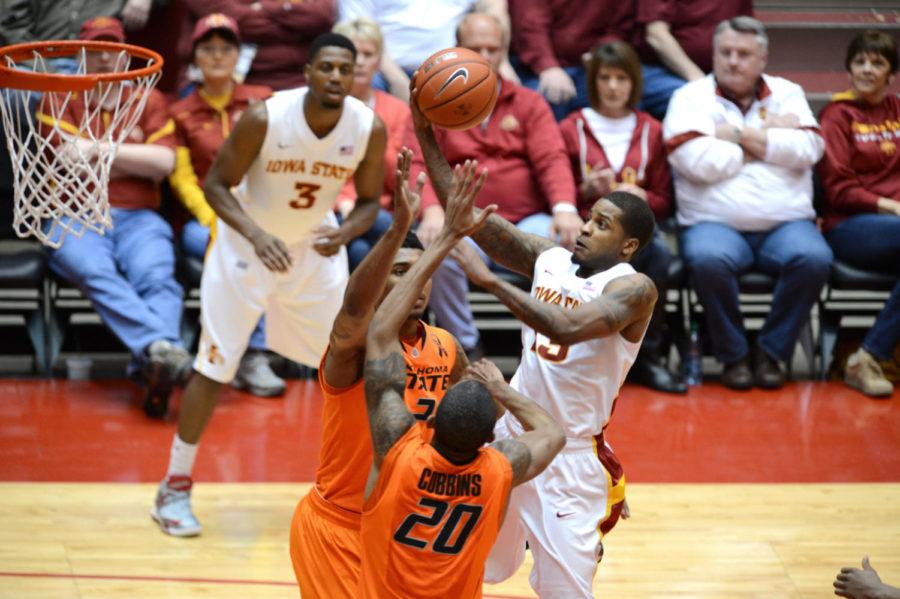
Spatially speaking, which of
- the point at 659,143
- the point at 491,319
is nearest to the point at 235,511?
the point at 491,319

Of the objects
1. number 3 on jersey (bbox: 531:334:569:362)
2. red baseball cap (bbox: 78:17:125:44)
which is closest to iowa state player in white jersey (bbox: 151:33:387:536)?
number 3 on jersey (bbox: 531:334:569:362)

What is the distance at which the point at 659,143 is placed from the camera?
25.7 ft

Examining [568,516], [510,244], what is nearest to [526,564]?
[568,516]

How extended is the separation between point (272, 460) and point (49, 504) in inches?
44.1

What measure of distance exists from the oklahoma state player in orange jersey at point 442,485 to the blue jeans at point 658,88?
491cm

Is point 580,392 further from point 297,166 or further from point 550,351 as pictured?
point 297,166

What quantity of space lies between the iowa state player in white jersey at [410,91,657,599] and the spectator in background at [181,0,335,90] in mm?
3675

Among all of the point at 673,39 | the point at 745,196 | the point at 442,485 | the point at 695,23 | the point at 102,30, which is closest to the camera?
the point at 442,485

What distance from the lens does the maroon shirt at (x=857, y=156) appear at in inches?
309

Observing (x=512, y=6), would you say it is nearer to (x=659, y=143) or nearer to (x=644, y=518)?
(x=659, y=143)

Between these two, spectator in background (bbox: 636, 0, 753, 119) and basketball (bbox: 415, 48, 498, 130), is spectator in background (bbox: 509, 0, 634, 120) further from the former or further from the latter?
basketball (bbox: 415, 48, 498, 130)

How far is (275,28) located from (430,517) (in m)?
5.17

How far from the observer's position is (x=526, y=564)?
5383 millimetres

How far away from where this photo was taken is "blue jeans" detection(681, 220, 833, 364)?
7477 millimetres
